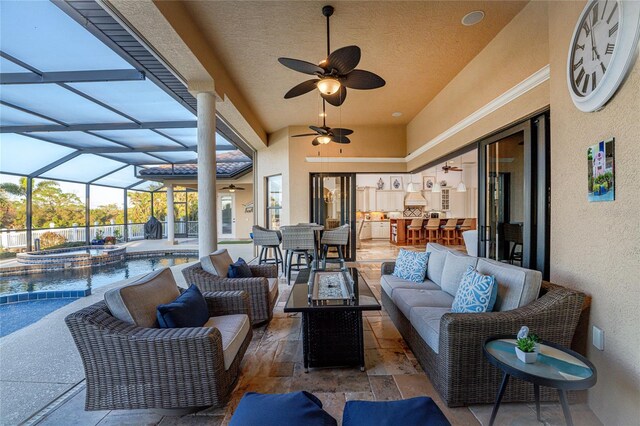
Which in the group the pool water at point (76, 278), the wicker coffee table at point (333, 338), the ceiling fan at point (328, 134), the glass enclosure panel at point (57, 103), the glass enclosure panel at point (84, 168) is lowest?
the pool water at point (76, 278)

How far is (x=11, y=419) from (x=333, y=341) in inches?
87.9

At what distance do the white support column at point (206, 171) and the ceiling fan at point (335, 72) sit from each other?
1.28m

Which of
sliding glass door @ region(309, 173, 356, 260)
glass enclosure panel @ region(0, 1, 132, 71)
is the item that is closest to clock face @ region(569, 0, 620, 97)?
glass enclosure panel @ region(0, 1, 132, 71)

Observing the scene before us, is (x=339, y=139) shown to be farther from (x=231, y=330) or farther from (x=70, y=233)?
(x=70, y=233)

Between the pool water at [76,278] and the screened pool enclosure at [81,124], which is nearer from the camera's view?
the screened pool enclosure at [81,124]

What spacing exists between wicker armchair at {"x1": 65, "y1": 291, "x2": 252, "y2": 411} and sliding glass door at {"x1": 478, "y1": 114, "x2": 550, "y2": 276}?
3.07 meters

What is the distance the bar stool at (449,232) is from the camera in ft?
32.3

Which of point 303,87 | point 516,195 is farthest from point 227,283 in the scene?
point 516,195

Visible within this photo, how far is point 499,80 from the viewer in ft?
10.5

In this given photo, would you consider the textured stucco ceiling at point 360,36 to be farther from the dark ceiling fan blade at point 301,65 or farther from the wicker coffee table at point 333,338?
the wicker coffee table at point 333,338

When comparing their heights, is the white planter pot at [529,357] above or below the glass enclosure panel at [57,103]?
below

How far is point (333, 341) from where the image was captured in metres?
2.31

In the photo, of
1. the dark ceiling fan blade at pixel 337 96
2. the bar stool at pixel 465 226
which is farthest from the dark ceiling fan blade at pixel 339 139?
the bar stool at pixel 465 226

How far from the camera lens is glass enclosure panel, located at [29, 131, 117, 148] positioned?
702 cm
